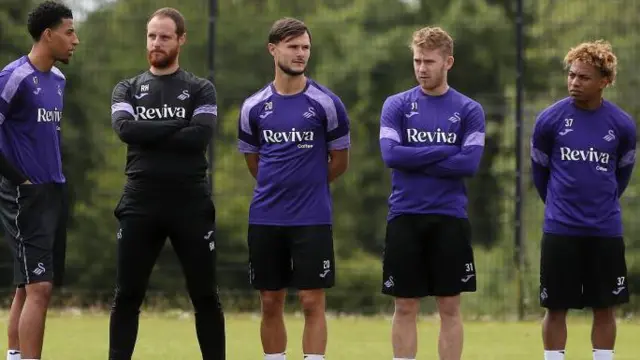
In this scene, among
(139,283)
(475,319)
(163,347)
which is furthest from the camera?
(475,319)

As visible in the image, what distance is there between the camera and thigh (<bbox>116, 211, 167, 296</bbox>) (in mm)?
7691

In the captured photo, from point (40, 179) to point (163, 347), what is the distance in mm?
2659

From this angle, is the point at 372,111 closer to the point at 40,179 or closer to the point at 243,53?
the point at 243,53

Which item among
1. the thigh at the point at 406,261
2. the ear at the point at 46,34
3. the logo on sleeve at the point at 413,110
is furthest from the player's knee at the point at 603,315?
the ear at the point at 46,34

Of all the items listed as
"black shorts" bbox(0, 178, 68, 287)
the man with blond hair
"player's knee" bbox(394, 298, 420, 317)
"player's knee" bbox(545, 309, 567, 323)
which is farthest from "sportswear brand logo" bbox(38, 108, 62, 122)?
"player's knee" bbox(545, 309, 567, 323)

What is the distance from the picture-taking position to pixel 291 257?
796cm

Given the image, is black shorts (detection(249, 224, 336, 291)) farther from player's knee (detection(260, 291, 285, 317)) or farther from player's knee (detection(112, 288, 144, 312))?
player's knee (detection(112, 288, 144, 312))

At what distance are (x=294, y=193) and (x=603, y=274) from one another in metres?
1.82

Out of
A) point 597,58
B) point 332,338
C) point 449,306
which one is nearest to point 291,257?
point 449,306

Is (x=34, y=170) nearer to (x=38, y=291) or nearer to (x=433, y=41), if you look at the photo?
(x=38, y=291)

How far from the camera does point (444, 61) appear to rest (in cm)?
802

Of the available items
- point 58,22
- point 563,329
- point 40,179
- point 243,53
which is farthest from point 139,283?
point 243,53

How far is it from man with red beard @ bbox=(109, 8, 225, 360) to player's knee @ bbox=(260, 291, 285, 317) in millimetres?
294

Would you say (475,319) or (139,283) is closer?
(139,283)
